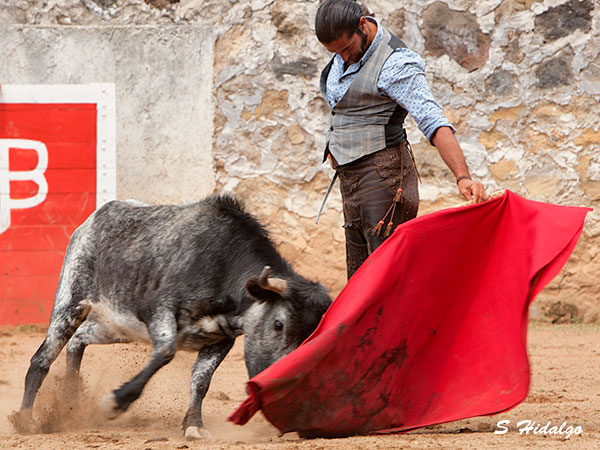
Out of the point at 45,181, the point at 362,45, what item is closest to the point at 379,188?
the point at 362,45

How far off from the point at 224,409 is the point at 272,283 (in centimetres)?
133

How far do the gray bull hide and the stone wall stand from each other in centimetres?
242

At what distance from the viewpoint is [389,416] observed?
144 inches

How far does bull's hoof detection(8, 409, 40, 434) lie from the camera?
4.36 m

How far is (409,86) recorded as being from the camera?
3.85m

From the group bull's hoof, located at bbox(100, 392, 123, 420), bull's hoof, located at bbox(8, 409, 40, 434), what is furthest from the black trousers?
bull's hoof, located at bbox(8, 409, 40, 434)

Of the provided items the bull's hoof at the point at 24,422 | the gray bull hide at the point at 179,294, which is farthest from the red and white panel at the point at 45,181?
the bull's hoof at the point at 24,422

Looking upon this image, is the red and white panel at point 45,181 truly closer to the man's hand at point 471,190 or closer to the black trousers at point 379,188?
the black trousers at point 379,188

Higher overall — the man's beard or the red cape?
the man's beard

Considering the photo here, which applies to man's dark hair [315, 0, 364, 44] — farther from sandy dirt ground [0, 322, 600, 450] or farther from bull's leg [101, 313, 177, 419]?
sandy dirt ground [0, 322, 600, 450]

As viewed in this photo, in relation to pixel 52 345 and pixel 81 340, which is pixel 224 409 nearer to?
pixel 81 340

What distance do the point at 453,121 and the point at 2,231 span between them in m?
4.07

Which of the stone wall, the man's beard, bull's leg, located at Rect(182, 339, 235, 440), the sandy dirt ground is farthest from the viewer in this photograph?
the stone wall

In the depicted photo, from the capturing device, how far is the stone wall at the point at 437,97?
7.25 m
